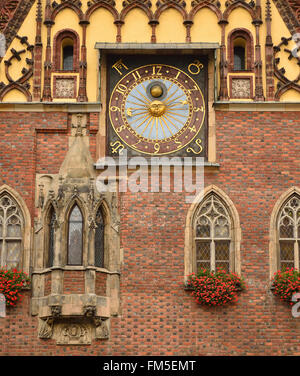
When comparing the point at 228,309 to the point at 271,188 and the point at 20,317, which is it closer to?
the point at 271,188

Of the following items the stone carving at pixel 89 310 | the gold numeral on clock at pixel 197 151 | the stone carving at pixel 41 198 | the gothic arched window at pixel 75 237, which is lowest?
the stone carving at pixel 89 310

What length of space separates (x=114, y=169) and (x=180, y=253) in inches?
93.2

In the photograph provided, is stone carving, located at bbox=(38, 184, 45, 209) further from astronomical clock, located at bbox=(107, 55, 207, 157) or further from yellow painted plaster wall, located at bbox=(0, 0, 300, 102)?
yellow painted plaster wall, located at bbox=(0, 0, 300, 102)

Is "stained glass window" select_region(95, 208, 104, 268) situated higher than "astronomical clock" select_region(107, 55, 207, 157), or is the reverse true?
"astronomical clock" select_region(107, 55, 207, 157)

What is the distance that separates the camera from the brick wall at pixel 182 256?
2059 centimetres

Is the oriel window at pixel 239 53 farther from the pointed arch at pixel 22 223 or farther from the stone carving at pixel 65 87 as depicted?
the pointed arch at pixel 22 223

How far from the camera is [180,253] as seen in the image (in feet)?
69.6

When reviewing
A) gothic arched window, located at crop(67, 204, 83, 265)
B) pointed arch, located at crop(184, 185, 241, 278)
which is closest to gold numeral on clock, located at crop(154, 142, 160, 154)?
pointed arch, located at crop(184, 185, 241, 278)

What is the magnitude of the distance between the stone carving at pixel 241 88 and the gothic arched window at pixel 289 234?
258 centimetres

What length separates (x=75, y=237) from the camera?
20.8m

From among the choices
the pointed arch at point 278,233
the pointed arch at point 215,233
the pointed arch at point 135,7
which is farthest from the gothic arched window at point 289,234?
the pointed arch at point 135,7

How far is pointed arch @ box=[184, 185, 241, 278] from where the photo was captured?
21.2m

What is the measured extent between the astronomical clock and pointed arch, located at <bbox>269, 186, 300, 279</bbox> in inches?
80.4
